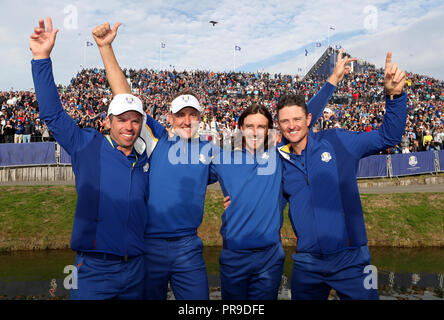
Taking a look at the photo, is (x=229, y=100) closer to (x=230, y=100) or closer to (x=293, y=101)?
(x=230, y=100)

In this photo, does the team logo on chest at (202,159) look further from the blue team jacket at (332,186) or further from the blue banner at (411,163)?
the blue banner at (411,163)

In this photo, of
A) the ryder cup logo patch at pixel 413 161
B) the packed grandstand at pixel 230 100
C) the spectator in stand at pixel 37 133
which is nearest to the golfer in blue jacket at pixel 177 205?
the packed grandstand at pixel 230 100

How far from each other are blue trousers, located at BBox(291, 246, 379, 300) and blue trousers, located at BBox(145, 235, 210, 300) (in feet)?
3.55

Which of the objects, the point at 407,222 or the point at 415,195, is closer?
the point at 407,222

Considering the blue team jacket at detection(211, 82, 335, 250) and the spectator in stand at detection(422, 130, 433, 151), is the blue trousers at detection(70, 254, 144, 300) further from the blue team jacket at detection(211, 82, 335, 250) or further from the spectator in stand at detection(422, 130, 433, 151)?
the spectator in stand at detection(422, 130, 433, 151)

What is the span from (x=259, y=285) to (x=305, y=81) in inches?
1911

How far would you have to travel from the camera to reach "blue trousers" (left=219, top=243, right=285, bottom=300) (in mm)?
3430

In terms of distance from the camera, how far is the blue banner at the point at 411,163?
774 inches

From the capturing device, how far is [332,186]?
139 inches

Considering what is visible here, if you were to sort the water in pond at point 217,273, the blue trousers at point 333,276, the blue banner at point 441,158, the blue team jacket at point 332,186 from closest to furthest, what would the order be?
the blue trousers at point 333,276 → the blue team jacket at point 332,186 → the water in pond at point 217,273 → the blue banner at point 441,158

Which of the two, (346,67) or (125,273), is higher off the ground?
(346,67)

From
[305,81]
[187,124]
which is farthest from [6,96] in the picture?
[305,81]

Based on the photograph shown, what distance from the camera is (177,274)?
350 cm
